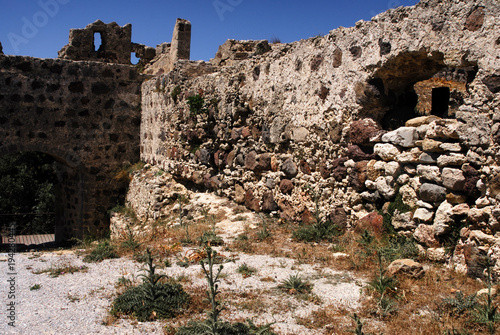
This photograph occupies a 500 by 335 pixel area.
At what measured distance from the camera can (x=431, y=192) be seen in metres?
4.37

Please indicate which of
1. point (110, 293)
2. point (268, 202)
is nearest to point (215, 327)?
point (110, 293)

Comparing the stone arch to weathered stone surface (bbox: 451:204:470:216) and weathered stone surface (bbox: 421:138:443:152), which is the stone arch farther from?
weathered stone surface (bbox: 451:204:470:216)

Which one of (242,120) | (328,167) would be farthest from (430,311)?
(242,120)

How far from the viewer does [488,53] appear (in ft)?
13.0

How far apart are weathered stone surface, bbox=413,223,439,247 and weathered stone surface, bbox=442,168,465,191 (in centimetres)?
46

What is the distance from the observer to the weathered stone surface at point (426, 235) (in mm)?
4312


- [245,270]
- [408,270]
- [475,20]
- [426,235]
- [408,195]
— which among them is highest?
[475,20]

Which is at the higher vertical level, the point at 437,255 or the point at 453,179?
the point at 453,179

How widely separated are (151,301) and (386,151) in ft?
9.95

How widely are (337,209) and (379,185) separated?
0.76 meters

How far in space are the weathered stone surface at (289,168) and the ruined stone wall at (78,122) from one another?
5356 mm

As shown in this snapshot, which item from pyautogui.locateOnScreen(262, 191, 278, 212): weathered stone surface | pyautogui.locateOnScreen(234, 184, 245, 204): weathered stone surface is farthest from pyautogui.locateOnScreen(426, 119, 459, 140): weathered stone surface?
pyautogui.locateOnScreen(234, 184, 245, 204): weathered stone surface

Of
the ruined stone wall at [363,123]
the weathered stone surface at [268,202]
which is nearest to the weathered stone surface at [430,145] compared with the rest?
the ruined stone wall at [363,123]

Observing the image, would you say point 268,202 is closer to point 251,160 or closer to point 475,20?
point 251,160
